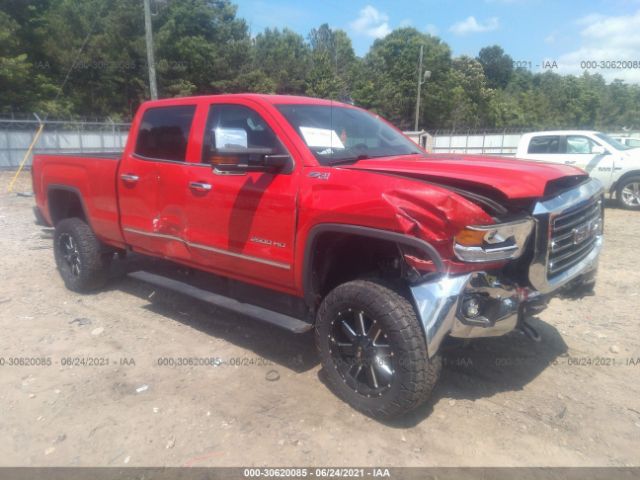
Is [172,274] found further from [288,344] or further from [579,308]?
[579,308]

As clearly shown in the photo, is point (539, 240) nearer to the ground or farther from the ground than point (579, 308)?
farther from the ground

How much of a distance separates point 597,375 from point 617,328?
0.98 metres

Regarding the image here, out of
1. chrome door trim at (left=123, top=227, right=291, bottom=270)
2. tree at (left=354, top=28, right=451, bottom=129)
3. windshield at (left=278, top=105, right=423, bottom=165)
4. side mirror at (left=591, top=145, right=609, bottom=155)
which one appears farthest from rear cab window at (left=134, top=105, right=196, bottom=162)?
tree at (left=354, top=28, right=451, bottom=129)

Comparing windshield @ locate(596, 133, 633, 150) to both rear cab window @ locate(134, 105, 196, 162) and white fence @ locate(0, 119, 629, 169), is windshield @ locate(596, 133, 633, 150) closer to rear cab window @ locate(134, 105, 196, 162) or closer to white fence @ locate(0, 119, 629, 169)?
white fence @ locate(0, 119, 629, 169)

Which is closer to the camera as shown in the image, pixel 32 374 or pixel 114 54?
pixel 32 374

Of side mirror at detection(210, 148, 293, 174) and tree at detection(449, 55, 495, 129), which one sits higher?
tree at detection(449, 55, 495, 129)

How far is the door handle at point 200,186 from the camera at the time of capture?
3.80 metres

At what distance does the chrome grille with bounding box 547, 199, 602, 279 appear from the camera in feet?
9.57

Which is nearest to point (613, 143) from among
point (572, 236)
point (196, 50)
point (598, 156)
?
point (598, 156)

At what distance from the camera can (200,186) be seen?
151 inches

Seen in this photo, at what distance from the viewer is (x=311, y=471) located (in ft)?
8.55

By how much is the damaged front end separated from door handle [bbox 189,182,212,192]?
1.85 meters

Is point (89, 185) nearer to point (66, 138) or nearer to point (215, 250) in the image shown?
point (215, 250)

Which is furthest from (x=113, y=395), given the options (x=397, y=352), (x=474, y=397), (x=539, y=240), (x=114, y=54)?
(x=114, y=54)
